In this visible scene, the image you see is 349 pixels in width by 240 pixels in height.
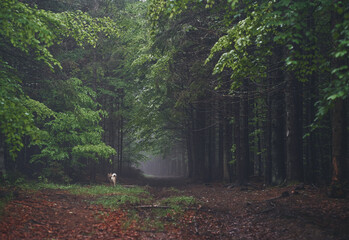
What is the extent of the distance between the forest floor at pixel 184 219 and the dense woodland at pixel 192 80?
154 cm

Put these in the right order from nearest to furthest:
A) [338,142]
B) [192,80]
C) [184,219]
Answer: [338,142]
[184,219]
[192,80]

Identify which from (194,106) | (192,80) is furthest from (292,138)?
(194,106)

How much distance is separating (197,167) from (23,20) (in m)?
18.2

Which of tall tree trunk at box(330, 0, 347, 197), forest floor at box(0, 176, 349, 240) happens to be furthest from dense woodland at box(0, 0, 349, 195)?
forest floor at box(0, 176, 349, 240)

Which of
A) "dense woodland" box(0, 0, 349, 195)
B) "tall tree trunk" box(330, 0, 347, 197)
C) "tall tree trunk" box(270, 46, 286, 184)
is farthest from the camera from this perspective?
"tall tree trunk" box(270, 46, 286, 184)

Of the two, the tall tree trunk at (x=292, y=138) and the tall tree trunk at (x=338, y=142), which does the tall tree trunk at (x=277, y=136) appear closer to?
the tall tree trunk at (x=292, y=138)

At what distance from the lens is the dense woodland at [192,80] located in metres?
7.29

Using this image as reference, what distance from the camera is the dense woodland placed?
7.29 m

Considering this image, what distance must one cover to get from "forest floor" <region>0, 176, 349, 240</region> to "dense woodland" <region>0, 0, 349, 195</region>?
1537 mm

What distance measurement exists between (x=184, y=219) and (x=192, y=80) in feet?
34.0

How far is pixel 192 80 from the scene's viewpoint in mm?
17094

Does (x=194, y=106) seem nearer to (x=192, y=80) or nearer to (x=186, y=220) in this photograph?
(x=192, y=80)

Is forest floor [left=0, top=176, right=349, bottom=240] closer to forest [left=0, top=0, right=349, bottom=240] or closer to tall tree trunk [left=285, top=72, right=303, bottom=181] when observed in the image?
forest [left=0, top=0, right=349, bottom=240]

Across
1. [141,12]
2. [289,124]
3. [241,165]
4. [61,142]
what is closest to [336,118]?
[289,124]
